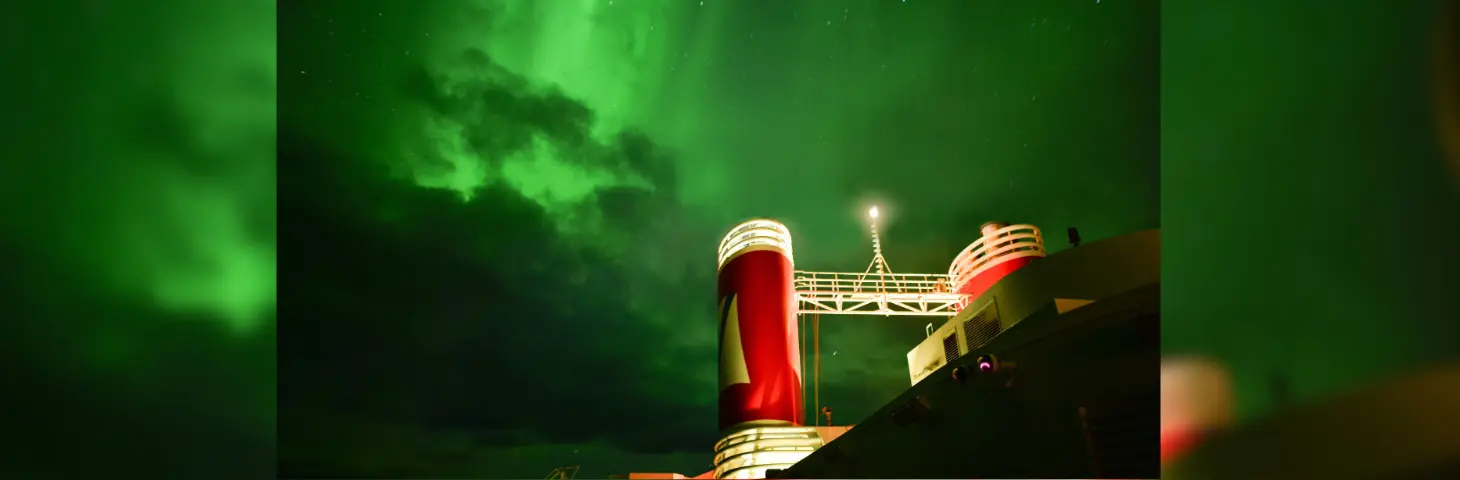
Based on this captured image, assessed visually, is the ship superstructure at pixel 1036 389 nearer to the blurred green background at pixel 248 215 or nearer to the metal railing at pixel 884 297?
the metal railing at pixel 884 297

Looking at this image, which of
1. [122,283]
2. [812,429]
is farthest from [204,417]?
[812,429]

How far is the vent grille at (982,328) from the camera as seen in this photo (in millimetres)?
9414

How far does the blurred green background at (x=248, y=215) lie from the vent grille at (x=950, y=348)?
9649 millimetres

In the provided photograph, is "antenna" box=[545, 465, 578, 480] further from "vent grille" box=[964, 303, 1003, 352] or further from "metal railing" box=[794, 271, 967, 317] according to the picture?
"metal railing" box=[794, 271, 967, 317]

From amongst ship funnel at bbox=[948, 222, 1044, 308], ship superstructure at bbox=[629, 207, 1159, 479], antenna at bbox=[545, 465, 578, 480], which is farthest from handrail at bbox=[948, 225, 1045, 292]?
antenna at bbox=[545, 465, 578, 480]

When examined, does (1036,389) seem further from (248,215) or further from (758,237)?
(758,237)

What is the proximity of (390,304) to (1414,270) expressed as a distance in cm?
5974

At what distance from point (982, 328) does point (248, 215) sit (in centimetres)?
906

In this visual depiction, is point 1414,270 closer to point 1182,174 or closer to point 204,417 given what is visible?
point 1182,174

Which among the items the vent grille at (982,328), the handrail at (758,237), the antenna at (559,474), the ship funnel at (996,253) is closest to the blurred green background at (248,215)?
the antenna at (559,474)

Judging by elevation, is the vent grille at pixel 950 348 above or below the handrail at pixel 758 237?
below

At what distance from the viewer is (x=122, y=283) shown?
155 centimetres

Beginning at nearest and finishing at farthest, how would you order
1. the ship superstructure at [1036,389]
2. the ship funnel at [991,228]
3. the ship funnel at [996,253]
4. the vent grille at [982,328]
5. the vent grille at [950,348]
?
the ship superstructure at [1036,389] < the vent grille at [982,328] < the vent grille at [950,348] < the ship funnel at [996,253] < the ship funnel at [991,228]

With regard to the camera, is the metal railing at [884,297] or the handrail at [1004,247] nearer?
the handrail at [1004,247]
